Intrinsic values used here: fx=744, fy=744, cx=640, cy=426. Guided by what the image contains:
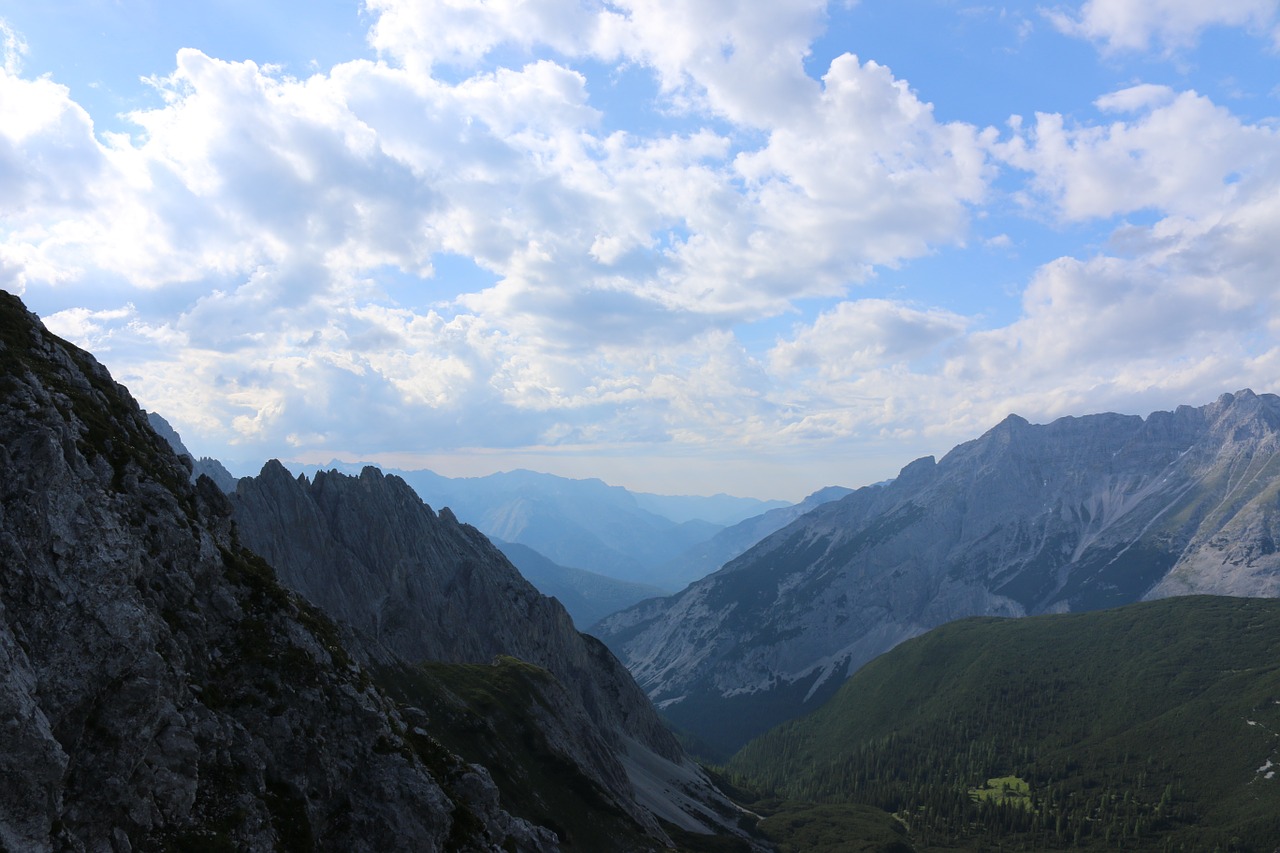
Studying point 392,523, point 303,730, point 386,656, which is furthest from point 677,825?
point 303,730

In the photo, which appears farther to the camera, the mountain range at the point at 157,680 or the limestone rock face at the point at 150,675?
the mountain range at the point at 157,680

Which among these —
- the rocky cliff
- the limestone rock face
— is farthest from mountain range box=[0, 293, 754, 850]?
the rocky cliff

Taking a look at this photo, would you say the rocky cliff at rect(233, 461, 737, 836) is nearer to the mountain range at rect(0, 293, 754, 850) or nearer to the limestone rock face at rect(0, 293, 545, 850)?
the mountain range at rect(0, 293, 754, 850)

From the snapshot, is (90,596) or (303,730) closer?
(90,596)

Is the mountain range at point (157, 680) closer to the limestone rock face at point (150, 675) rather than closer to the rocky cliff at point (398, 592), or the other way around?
the limestone rock face at point (150, 675)

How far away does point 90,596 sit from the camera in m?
37.5

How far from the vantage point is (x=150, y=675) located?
39.0 m

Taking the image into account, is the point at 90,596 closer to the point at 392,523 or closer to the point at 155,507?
the point at 155,507

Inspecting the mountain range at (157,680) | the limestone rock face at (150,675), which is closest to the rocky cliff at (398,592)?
the mountain range at (157,680)

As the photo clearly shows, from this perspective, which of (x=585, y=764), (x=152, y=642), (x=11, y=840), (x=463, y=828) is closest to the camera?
(x=11, y=840)

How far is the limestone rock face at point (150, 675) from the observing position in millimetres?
34344

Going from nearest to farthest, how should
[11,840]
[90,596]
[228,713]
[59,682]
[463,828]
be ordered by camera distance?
[11,840] → [59,682] → [90,596] → [228,713] → [463,828]

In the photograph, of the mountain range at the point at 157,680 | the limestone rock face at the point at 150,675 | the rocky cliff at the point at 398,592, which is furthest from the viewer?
the rocky cliff at the point at 398,592

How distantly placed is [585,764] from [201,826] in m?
99.0
